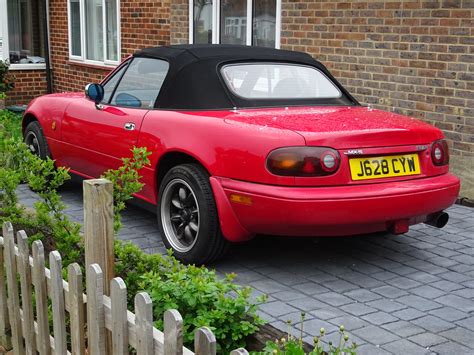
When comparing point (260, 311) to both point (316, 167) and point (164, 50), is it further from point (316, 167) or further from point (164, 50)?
point (164, 50)

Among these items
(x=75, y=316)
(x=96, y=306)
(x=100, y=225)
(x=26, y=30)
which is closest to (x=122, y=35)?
(x=26, y=30)

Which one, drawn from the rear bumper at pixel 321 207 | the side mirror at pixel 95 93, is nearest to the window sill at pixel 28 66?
the side mirror at pixel 95 93

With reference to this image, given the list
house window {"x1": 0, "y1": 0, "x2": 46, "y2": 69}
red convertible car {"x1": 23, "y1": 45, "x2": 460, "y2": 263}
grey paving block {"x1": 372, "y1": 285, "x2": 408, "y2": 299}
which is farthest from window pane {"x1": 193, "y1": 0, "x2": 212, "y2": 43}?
grey paving block {"x1": 372, "y1": 285, "x2": 408, "y2": 299}

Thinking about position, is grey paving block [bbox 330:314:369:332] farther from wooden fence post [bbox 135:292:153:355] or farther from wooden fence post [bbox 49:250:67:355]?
wooden fence post [bbox 135:292:153:355]

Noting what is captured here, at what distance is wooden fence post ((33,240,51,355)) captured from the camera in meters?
3.19

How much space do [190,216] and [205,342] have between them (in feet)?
9.87

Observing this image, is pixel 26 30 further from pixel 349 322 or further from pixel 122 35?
pixel 349 322

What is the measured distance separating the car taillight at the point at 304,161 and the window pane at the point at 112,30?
371 inches

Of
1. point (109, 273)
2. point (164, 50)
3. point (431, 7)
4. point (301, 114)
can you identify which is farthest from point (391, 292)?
point (431, 7)

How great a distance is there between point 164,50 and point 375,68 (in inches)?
122

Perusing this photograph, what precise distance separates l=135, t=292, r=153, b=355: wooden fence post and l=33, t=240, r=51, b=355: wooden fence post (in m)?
0.82

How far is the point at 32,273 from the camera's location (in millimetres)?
3295

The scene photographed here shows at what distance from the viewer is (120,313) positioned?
268 cm

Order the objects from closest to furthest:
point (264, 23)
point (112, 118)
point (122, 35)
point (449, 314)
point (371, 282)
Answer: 1. point (449, 314)
2. point (371, 282)
3. point (112, 118)
4. point (264, 23)
5. point (122, 35)
